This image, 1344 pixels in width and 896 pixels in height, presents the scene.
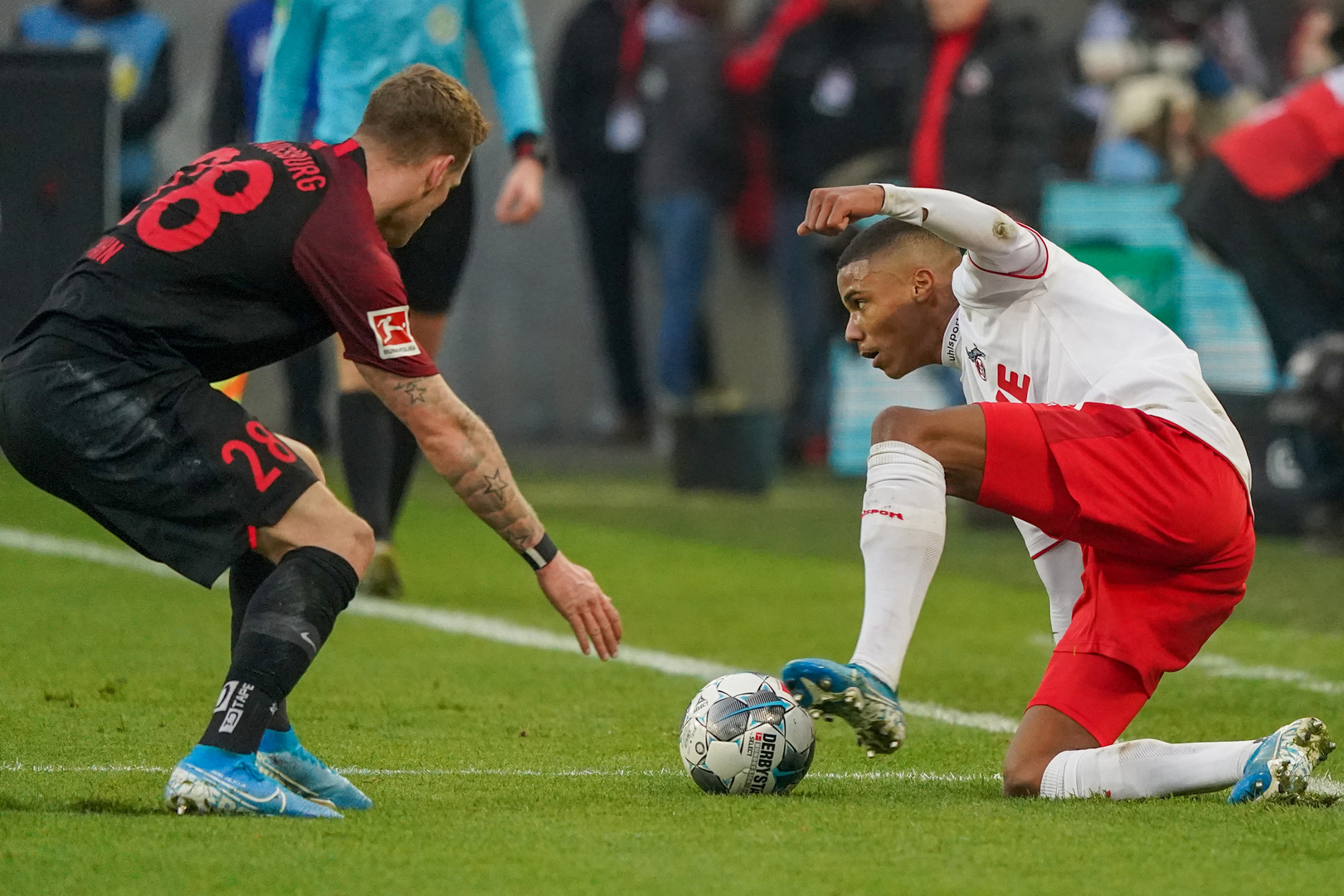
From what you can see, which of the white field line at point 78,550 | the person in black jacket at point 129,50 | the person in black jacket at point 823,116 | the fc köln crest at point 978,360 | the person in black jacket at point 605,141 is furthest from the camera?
the person in black jacket at point 605,141

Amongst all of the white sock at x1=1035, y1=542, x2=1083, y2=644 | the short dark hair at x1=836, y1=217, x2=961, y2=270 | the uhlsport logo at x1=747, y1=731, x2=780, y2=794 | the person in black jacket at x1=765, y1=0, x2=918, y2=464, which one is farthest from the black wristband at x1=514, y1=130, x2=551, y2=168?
the person in black jacket at x1=765, y1=0, x2=918, y2=464

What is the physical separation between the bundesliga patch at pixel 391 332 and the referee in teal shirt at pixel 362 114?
270 cm

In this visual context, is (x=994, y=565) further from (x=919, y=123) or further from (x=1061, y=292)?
(x=1061, y=292)

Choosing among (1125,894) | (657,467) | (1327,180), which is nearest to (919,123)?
(1327,180)

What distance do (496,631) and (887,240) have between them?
8.24ft

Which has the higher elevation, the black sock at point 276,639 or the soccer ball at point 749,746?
the black sock at point 276,639

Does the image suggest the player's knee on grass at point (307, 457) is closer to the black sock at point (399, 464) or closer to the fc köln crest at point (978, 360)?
the fc köln crest at point (978, 360)

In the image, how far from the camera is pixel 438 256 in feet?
21.1

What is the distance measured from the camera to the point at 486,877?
10.4 feet

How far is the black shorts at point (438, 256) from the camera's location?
20.9 ft

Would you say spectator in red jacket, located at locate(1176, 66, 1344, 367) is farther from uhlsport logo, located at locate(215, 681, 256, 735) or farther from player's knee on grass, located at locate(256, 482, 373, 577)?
uhlsport logo, located at locate(215, 681, 256, 735)

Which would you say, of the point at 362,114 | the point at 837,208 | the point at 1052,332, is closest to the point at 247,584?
the point at 837,208

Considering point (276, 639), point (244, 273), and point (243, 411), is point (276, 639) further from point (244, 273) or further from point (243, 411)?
point (244, 273)

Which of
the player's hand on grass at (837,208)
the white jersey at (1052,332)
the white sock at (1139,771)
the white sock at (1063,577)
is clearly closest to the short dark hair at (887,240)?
the white jersey at (1052,332)
